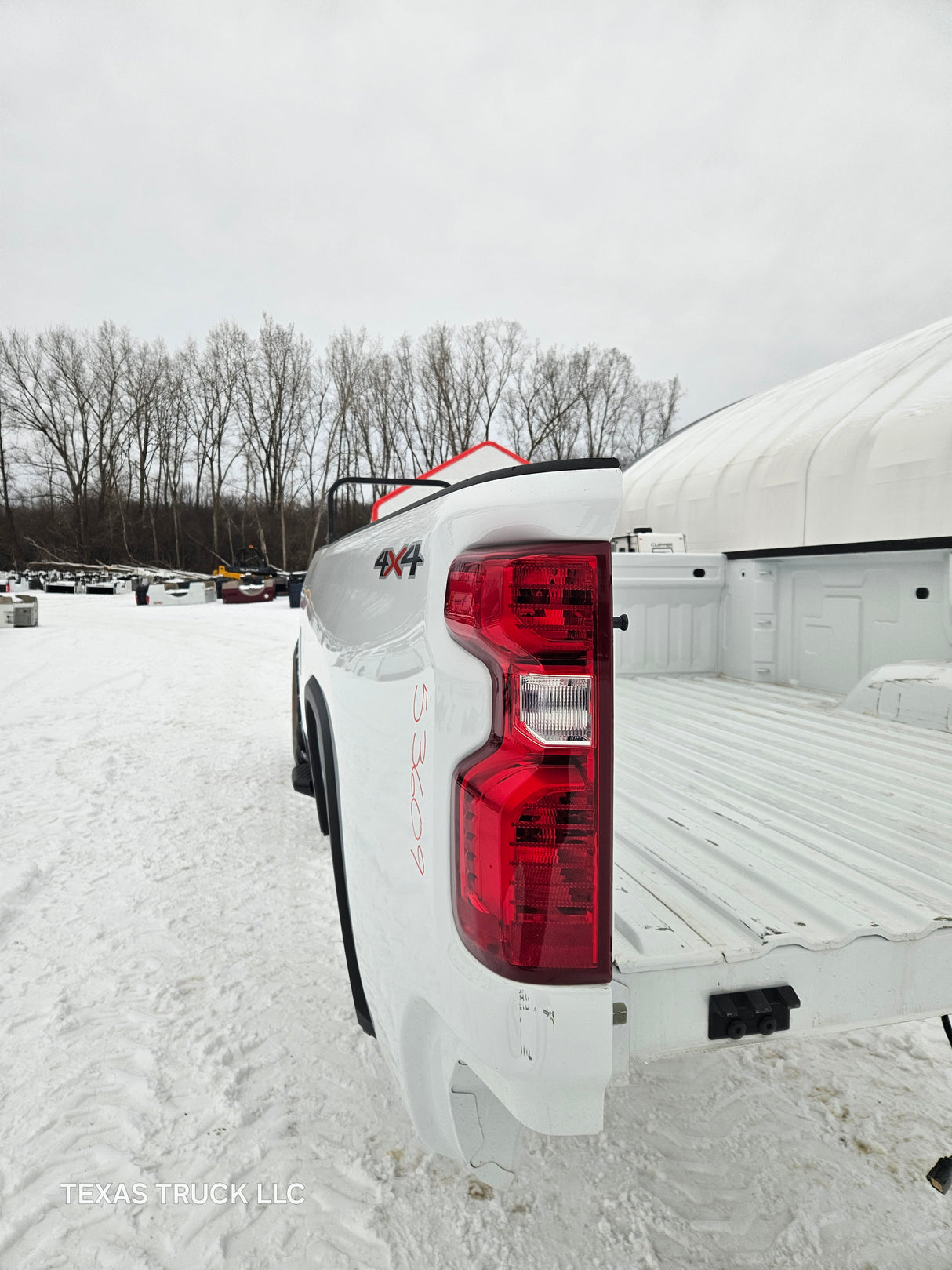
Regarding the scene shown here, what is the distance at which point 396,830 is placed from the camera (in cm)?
133

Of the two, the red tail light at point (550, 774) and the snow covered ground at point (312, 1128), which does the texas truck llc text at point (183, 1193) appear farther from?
the red tail light at point (550, 774)

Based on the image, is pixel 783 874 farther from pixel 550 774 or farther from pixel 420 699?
pixel 420 699

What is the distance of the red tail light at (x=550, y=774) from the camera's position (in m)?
1.04

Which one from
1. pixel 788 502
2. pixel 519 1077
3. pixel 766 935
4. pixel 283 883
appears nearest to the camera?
pixel 519 1077

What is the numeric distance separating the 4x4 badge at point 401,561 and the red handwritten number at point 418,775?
231 mm

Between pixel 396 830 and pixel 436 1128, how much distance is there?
0.58 metres

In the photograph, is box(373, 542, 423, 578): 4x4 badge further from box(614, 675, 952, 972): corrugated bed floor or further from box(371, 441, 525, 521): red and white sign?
box(371, 441, 525, 521): red and white sign

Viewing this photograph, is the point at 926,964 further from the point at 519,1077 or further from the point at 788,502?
the point at 788,502

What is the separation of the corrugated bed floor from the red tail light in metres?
0.22

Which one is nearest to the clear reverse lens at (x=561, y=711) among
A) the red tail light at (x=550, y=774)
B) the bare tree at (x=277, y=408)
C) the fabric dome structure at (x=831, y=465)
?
the red tail light at (x=550, y=774)

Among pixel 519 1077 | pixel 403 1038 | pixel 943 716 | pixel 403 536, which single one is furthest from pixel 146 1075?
pixel 943 716

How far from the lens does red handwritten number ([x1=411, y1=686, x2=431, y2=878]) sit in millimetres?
1193

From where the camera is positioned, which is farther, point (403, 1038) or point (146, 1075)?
point (146, 1075)

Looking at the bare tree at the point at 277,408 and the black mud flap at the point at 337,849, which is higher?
the bare tree at the point at 277,408
